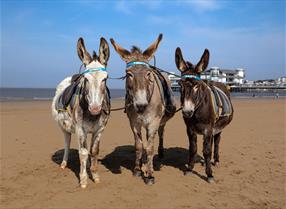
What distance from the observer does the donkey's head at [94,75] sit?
15.0 feet

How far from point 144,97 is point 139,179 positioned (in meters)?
1.93

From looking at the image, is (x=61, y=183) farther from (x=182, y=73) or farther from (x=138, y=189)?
(x=182, y=73)

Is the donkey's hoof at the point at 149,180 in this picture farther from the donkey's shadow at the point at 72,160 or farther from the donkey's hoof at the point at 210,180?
the donkey's shadow at the point at 72,160

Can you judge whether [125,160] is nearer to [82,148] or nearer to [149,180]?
[149,180]

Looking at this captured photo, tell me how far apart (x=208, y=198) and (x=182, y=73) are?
2466 millimetres

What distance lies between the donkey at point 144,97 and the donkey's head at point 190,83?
555 millimetres

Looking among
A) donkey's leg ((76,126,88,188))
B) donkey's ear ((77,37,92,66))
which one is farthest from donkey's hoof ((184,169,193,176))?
donkey's ear ((77,37,92,66))

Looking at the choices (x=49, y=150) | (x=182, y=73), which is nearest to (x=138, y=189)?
(x=182, y=73)

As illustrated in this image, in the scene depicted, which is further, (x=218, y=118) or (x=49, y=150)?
→ (x=49, y=150)

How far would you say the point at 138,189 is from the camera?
519cm

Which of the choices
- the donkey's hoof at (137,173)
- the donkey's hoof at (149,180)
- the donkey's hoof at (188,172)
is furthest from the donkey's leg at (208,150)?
the donkey's hoof at (137,173)

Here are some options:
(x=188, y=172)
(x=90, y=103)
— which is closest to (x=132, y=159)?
(x=188, y=172)

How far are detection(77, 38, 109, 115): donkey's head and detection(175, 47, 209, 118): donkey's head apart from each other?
1.60 metres

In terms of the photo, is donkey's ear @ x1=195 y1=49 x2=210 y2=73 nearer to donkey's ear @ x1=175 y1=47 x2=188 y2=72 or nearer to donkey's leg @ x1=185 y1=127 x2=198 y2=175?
donkey's ear @ x1=175 y1=47 x2=188 y2=72
